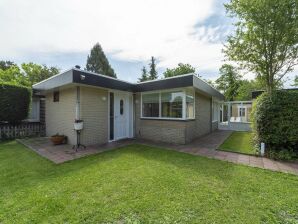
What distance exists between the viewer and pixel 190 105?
24.5ft

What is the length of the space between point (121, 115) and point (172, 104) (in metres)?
2.65

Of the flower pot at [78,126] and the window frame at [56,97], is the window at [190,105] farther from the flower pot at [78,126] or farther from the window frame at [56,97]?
the window frame at [56,97]

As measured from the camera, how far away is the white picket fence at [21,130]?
847 centimetres

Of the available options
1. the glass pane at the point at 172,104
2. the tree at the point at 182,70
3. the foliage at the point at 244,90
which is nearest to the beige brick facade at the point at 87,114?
the glass pane at the point at 172,104

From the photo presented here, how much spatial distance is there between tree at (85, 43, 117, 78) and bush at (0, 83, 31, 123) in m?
21.9

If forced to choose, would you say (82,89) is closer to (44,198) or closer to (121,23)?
(121,23)

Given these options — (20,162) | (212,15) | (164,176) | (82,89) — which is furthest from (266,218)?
(212,15)

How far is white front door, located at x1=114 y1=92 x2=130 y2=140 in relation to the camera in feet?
25.6

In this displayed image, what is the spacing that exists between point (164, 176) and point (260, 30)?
7.52 meters

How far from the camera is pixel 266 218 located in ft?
7.48

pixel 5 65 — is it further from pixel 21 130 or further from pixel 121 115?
pixel 121 115

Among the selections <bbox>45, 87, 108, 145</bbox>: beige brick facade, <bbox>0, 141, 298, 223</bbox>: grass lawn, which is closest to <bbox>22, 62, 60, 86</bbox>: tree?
<bbox>45, 87, 108, 145</bbox>: beige brick facade

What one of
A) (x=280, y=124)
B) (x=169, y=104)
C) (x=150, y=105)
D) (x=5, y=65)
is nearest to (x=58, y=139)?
(x=150, y=105)

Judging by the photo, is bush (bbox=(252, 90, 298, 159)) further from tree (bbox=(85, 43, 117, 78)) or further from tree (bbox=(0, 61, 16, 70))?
tree (bbox=(0, 61, 16, 70))
